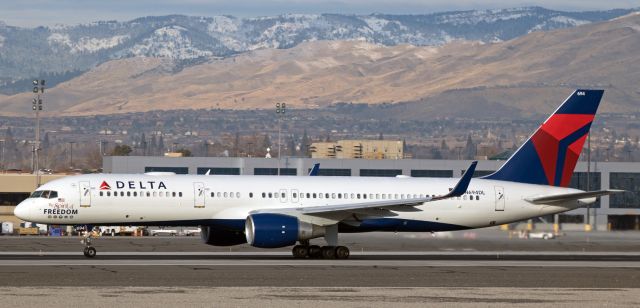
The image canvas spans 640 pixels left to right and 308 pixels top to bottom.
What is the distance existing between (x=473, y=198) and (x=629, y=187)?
80453 mm

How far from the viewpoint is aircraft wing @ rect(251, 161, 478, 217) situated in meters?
56.6

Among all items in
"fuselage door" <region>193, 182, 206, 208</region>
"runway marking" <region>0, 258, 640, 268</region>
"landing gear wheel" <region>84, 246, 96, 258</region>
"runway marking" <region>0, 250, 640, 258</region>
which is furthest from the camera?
"runway marking" <region>0, 250, 640, 258</region>

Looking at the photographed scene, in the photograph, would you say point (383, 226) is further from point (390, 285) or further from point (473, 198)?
point (390, 285)

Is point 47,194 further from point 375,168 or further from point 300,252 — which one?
point 375,168

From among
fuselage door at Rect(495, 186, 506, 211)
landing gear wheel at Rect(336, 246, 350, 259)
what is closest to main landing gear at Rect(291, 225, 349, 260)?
landing gear wheel at Rect(336, 246, 350, 259)

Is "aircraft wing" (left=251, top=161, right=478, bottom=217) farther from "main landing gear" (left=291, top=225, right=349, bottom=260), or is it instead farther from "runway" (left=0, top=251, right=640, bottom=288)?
"runway" (left=0, top=251, right=640, bottom=288)

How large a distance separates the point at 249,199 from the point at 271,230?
3.16m

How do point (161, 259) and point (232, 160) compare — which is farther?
point (232, 160)

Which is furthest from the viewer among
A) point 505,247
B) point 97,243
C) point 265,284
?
point 97,243

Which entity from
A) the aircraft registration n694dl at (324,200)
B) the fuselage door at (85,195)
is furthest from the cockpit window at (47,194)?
the fuselage door at (85,195)

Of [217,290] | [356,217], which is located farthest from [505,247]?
[217,290]

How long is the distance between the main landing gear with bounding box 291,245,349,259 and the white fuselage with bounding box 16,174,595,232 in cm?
144

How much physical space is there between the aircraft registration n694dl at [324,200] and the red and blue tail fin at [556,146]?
0.15 feet

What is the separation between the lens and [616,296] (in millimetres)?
40062
